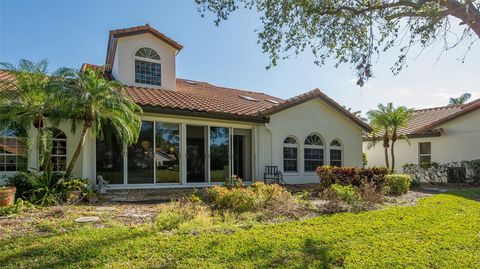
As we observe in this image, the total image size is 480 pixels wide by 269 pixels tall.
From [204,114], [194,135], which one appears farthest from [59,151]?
[204,114]

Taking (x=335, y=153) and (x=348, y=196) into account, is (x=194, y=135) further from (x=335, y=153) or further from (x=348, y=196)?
(x=335, y=153)

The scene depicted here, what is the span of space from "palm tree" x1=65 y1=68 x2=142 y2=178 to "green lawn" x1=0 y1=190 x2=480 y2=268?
417cm

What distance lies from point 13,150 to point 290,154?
10721 mm

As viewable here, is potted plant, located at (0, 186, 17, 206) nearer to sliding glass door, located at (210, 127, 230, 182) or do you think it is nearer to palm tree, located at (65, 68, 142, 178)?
palm tree, located at (65, 68, 142, 178)

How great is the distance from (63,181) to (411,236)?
837cm

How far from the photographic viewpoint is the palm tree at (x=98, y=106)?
9.25 m

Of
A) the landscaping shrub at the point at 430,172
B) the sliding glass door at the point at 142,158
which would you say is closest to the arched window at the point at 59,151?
the sliding glass door at the point at 142,158

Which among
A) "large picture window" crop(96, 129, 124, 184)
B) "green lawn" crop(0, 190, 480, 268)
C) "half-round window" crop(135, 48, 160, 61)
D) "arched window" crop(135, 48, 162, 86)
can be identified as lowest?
"green lawn" crop(0, 190, 480, 268)

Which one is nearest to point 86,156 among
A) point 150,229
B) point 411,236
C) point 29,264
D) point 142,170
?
point 142,170

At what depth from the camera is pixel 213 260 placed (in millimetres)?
4988

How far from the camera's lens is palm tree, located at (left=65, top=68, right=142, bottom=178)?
9.25 metres

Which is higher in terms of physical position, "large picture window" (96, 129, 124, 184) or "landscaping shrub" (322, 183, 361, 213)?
"large picture window" (96, 129, 124, 184)

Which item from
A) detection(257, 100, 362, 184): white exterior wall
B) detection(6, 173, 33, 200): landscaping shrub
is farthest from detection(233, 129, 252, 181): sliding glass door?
detection(6, 173, 33, 200): landscaping shrub

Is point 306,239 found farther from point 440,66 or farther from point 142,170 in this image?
point 142,170
